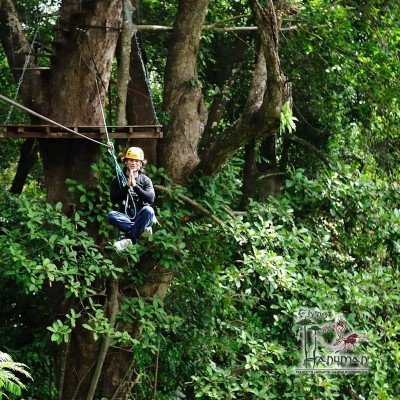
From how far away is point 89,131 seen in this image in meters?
7.93

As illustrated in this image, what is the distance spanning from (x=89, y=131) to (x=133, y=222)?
3.54ft

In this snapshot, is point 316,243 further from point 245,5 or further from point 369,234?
point 245,5

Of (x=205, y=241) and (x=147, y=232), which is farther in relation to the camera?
(x=205, y=241)

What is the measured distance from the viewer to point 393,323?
8.71 meters

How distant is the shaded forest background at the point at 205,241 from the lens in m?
7.95

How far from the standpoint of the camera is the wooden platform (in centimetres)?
775

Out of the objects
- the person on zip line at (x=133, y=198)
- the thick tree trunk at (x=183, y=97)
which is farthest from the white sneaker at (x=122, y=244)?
the thick tree trunk at (x=183, y=97)

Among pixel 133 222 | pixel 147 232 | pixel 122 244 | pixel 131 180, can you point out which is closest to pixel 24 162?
pixel 147 232

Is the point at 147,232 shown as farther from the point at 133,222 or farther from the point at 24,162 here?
the point at 24,162

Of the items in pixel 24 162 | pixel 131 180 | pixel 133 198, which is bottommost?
pixel 133 198

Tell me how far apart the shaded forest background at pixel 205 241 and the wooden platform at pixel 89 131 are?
1.71 ft

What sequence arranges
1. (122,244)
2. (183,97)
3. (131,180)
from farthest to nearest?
1. (183,97)
2. (122,244)
3. (131,180)

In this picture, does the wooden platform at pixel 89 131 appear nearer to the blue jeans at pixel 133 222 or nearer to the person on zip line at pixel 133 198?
the person on zip line at pixel 133 198

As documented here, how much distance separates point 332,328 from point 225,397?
1199mm
